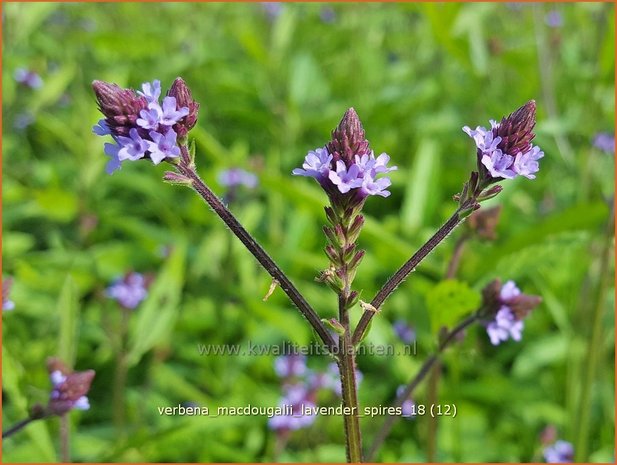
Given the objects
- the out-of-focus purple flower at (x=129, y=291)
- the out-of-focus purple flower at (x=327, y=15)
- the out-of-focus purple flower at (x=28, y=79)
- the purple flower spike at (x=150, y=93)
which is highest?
the out-of-focus purple flower at (x=327, y=15)

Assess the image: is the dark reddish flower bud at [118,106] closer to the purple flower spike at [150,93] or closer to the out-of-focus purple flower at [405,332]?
the purple flower spike at [150,93]

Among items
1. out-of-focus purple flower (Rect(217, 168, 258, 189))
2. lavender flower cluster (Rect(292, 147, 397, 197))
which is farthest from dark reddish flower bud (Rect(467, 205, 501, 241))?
out-of-focus purple flower (Rect(217, 168, 258, 189))

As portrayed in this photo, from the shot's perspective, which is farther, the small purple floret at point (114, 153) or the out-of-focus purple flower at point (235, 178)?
the out-of-focus purple flower at point (235, 178)

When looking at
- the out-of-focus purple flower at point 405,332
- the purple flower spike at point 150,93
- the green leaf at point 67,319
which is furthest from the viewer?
the out-of-focus purple flower at point 405,332

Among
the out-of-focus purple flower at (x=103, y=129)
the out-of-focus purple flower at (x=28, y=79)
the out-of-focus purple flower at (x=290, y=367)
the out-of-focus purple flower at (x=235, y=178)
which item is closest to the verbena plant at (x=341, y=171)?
the out-of-focus purple flower at (x=103, y=129)

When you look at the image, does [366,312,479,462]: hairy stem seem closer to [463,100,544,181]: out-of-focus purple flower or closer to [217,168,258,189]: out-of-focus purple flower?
[463,100,544,181]: out-of-focus purple flower

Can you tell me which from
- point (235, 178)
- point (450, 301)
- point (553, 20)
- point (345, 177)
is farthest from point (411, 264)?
point (553, 20)
